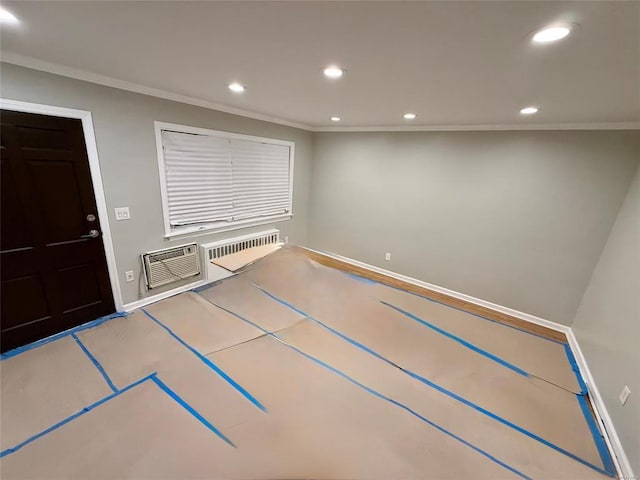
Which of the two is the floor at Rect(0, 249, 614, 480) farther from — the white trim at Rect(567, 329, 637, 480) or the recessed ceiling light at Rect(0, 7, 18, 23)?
the recessed ceiling light at Rect(0, 7, 18, 23)

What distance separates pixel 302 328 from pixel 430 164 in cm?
278

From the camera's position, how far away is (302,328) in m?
2.40

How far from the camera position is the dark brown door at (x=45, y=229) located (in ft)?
6.18

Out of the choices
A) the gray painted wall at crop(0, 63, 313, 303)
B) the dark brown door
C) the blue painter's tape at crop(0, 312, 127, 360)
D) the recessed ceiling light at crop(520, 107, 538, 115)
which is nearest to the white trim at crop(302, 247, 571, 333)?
the recessed ceiling light at crop(520, 107, 538, 115)

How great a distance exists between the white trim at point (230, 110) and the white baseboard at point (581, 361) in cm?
216

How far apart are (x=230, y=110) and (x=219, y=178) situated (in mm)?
→ 849

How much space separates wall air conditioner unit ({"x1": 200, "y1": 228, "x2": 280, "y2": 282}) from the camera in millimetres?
3240

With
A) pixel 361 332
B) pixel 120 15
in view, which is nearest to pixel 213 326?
pixel 361 332

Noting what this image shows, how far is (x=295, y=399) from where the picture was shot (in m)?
1.69

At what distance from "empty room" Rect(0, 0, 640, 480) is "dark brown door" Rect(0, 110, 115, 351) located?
15 mm

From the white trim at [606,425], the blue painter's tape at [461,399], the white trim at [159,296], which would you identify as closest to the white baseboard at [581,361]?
the white trim at [606,425]

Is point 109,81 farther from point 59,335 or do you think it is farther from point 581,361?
point 581,361

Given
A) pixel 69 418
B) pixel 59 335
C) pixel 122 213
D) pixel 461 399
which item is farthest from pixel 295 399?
pixel 122 213

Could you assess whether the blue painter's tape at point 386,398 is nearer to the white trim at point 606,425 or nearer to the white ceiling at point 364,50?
the white trim at point 606,425
